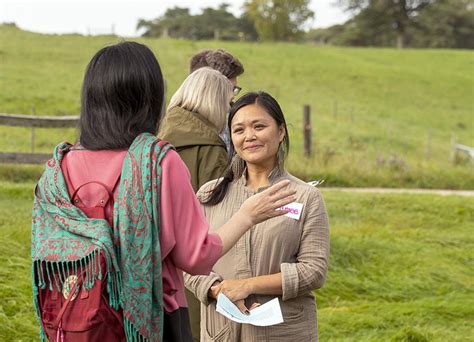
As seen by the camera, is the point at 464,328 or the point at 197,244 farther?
the point at 464,328

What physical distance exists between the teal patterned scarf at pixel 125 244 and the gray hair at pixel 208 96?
61.6 inches

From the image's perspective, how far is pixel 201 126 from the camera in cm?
407

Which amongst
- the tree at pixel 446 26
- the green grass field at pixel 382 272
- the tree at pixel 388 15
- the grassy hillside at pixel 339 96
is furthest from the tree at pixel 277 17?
the green grass field at pixel 382 272

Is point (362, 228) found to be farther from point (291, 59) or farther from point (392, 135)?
point (291, 59)

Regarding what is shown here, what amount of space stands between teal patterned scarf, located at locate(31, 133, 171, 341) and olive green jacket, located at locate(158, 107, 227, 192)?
1530 mm

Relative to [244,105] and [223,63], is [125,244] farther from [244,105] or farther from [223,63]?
[223,63]

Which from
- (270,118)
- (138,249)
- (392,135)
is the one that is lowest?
(392,135)

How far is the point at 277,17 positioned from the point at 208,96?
6816cm

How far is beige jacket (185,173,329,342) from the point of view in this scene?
3.53 m

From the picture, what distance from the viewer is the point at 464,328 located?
6.73 meters

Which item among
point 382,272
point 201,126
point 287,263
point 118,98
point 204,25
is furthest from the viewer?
point 204,25

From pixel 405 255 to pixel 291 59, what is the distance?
36.1 meters

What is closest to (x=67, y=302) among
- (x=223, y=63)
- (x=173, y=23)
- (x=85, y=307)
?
(x=85, y=307)

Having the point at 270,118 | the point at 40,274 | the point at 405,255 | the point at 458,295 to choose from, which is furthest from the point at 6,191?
the point at 40,274
